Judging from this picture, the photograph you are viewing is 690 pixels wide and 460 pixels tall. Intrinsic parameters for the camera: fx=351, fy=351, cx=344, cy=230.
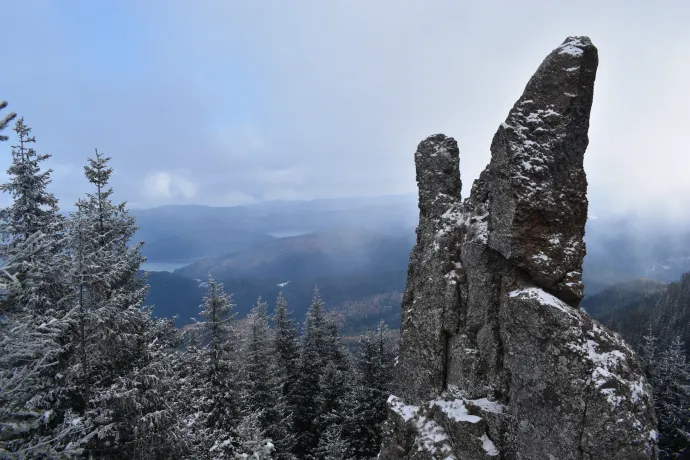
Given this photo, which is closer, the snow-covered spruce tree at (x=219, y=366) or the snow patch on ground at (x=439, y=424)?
the snow patch on ground at (x=439, y=424)

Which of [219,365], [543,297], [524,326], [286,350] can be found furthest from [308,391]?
[543,297]

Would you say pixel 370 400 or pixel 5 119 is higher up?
pixel 5 119

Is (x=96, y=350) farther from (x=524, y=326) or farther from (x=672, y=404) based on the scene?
(x=672, y=404)

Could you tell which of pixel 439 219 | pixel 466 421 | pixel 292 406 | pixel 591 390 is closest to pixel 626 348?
pixel 591 390

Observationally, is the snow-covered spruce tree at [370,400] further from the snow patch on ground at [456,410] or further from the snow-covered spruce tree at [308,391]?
the snow patch on ground at [456,410]

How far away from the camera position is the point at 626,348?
10508mm

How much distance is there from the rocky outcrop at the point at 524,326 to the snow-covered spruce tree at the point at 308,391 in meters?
19.8

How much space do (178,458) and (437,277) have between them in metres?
14.6

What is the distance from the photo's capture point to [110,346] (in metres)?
14.9

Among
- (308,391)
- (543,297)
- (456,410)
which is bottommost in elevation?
(308,391)

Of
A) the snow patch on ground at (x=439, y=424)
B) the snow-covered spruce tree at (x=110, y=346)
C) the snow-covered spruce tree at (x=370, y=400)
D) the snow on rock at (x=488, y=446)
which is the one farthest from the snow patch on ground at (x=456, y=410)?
the snow-covered spruce tree at (x=370, y=400)

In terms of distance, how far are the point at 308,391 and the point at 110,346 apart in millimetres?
22114

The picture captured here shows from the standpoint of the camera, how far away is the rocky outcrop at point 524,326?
9672 mm

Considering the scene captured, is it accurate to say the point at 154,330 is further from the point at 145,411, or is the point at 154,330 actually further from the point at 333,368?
the point at 333,368
